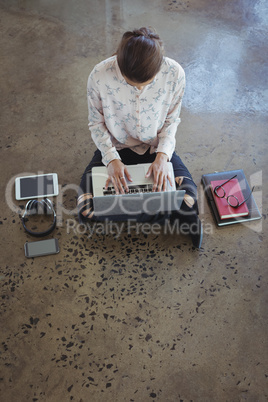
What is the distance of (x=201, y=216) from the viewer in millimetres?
1842

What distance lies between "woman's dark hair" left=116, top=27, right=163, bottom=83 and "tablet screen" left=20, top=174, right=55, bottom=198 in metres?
0.84

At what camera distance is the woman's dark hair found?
1163mm

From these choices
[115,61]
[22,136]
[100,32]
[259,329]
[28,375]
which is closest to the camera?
[115,61]

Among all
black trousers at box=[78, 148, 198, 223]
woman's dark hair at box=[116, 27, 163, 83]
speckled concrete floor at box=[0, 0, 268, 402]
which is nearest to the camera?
woman's dark hair at box=[116, 27, 163, 83]

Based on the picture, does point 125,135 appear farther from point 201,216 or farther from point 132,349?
point 132,349

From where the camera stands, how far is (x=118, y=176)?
1.52 m

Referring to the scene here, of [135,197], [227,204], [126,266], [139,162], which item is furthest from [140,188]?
[227,204]

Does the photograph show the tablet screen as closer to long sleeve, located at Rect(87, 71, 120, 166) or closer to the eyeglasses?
long sleeve, located at Rect(87, 71, 120, 166)

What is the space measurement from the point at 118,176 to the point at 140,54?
19.9 inches

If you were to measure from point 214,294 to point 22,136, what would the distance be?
4.16 feet

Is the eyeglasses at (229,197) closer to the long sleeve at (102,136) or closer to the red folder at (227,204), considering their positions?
the red folder at (227,204)

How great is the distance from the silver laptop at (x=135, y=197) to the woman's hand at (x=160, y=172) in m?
0.03

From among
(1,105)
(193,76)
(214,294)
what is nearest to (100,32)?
(193,76)

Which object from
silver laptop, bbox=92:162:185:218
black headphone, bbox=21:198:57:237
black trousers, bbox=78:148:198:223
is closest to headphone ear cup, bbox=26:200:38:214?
black headphone, bbox=21:198:57:237
